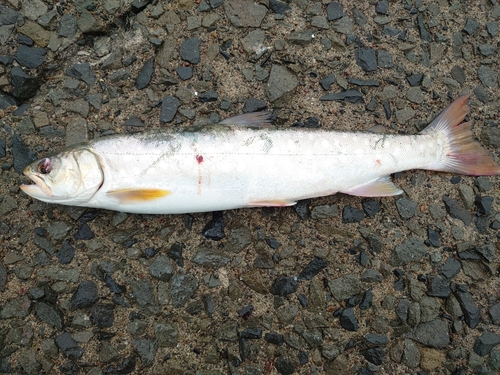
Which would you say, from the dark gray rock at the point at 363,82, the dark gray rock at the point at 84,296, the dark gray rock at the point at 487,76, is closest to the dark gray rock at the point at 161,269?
the dark gray rock at the point at 84,296

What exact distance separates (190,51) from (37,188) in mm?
1833

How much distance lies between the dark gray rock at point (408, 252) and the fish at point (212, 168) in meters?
0.59

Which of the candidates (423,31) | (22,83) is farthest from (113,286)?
(423,31)

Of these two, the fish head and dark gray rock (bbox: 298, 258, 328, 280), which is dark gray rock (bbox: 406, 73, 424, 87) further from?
the fish head

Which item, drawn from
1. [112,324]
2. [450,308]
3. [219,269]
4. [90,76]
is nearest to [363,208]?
[450,308]

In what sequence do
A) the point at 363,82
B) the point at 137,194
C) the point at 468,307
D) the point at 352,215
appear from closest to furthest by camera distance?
the point at 137,194, the point at 468,307, the point at 352,215, the point at 363,82

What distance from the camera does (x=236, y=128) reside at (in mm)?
3551

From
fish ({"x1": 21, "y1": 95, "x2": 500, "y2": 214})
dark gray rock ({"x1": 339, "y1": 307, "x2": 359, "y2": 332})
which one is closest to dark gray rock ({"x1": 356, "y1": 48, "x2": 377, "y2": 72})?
fish ({"x1": 21, "y1": 95, "x2": 500, "y2": 214})

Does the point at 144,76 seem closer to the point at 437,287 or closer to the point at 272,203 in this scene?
the point at 272,203

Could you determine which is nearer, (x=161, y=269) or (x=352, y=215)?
(x=161, y=269)

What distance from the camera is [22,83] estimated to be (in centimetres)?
376

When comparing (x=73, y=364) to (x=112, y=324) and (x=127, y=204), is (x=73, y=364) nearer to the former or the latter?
(x=112, y=324)

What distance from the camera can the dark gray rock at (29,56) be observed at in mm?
3791

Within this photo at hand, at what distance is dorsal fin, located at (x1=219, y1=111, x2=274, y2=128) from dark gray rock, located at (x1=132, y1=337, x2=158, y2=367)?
198 cm
